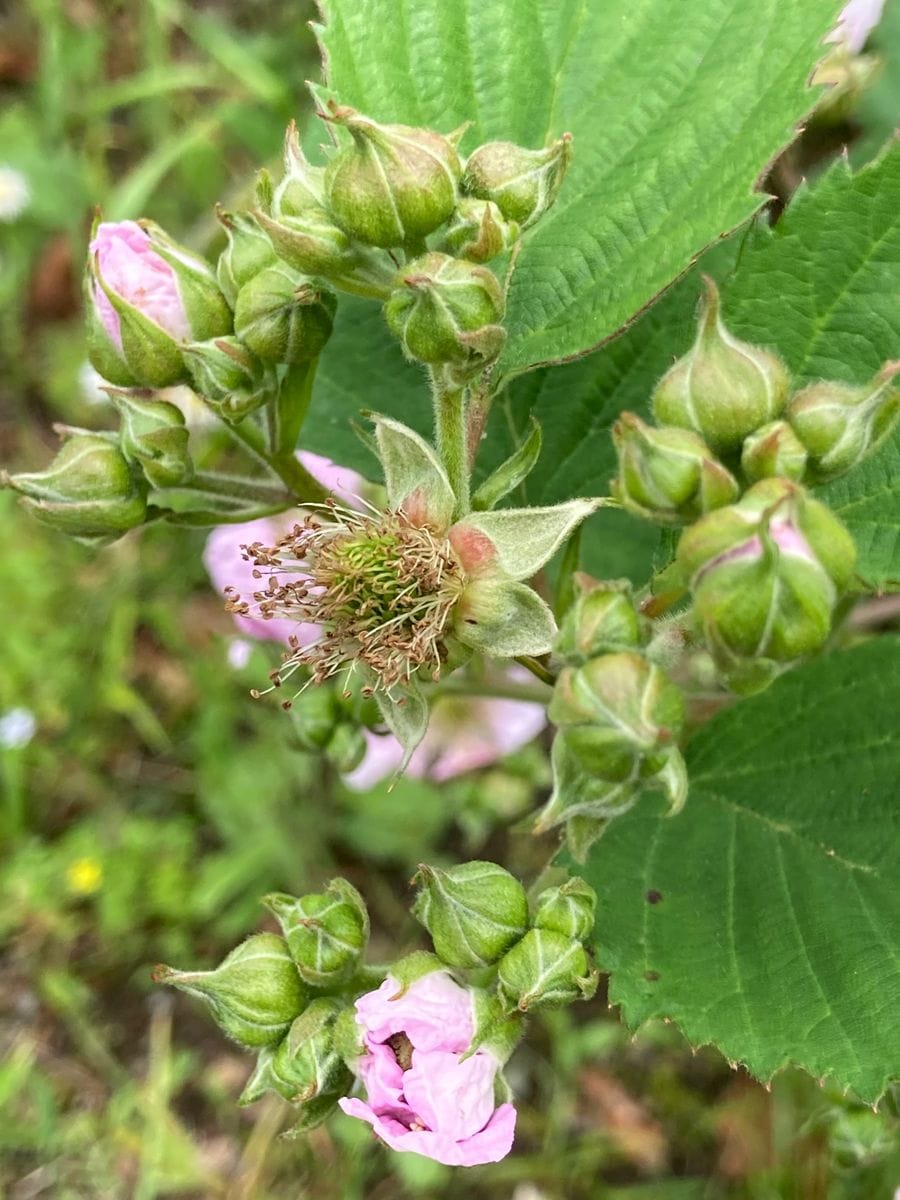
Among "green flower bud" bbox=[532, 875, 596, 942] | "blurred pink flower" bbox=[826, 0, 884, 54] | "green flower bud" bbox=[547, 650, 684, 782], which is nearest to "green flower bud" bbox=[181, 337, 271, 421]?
"green flower bud" bbox=[547, 650, 684, 782]

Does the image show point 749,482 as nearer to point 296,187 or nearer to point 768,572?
point 768,572

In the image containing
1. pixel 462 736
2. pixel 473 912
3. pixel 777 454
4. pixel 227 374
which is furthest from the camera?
pixel 462 736

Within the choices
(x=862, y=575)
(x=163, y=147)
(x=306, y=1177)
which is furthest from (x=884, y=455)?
(x=163, y=147)

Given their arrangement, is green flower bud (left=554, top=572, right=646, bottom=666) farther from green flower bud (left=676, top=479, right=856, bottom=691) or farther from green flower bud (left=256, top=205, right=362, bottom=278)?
green flower bud (left=256, top=205, right=362, bottom=278)

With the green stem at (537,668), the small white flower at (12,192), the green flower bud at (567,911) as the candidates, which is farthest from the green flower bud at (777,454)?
the small white flower at (12,192)

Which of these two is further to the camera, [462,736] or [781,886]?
[462,736]

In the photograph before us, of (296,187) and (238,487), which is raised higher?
(296,187)

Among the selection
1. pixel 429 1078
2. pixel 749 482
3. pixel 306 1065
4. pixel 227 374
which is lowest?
pixel 306 1065

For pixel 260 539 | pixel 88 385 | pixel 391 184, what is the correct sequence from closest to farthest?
pixel 391 184
pixel 260 539
pixel 88 385

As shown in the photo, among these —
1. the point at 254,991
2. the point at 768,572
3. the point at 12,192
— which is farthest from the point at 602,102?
the point at 12,192
